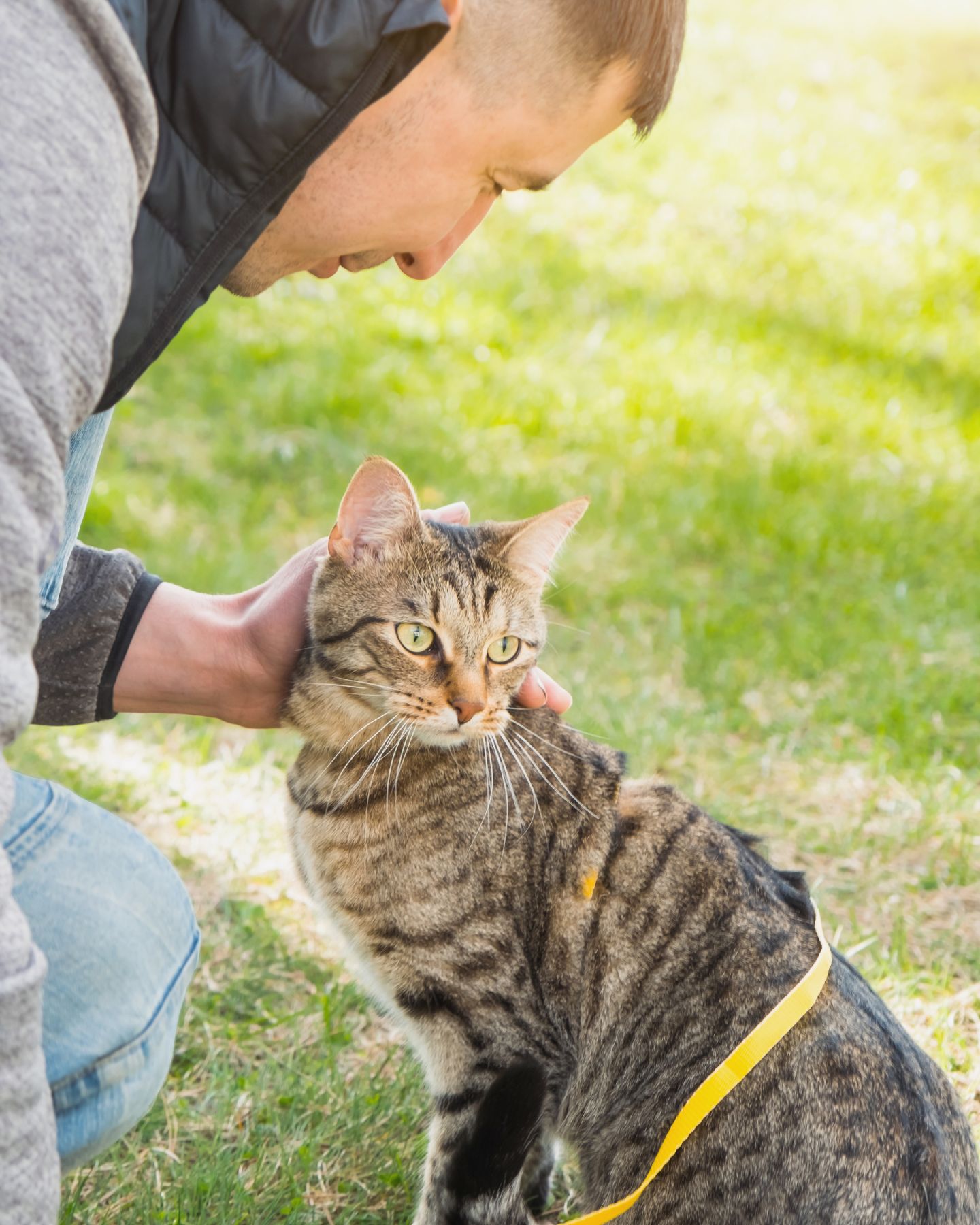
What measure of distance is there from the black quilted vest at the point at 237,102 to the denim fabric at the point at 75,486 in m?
0.46

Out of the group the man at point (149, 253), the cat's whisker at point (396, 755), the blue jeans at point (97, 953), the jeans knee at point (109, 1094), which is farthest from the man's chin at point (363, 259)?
the jeans knee at point (109, 1094)

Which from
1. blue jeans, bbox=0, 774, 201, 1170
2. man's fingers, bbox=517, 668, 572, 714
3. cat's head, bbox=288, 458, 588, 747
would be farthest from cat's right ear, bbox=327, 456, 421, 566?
blue jeans, bbox=0, 774, 201, 1170

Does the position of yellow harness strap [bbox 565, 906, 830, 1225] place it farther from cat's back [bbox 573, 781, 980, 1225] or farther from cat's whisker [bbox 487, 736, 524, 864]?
cat's whisker [bbox 487, 736, 524, 864]

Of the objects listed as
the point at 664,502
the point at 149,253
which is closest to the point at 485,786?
the point at 149,253

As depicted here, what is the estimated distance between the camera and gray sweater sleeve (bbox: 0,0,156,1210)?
1.04 m

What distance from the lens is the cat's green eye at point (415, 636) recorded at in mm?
2186

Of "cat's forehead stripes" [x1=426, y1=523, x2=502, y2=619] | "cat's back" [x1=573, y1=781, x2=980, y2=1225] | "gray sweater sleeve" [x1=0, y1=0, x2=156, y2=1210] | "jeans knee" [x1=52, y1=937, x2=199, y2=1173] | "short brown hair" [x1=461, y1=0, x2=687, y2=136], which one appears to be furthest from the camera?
"cat's forehead stripes" [x1=426, y1=523, x2=502, y2=619]

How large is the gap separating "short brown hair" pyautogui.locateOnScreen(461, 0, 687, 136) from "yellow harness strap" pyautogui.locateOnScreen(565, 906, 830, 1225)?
53.6 inches

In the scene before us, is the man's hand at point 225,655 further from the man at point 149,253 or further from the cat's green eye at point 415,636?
the cat's green eye at point 415,636

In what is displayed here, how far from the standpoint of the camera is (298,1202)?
6.89ft

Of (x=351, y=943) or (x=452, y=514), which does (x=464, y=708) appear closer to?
(x=351, y=943)

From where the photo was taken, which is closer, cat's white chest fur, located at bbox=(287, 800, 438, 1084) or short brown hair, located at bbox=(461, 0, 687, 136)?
short brown hair, located at bbox=(461, 0, 687, 136)

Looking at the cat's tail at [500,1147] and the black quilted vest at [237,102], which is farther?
the cat's tail at [500,1147]

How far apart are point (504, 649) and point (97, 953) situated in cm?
89
